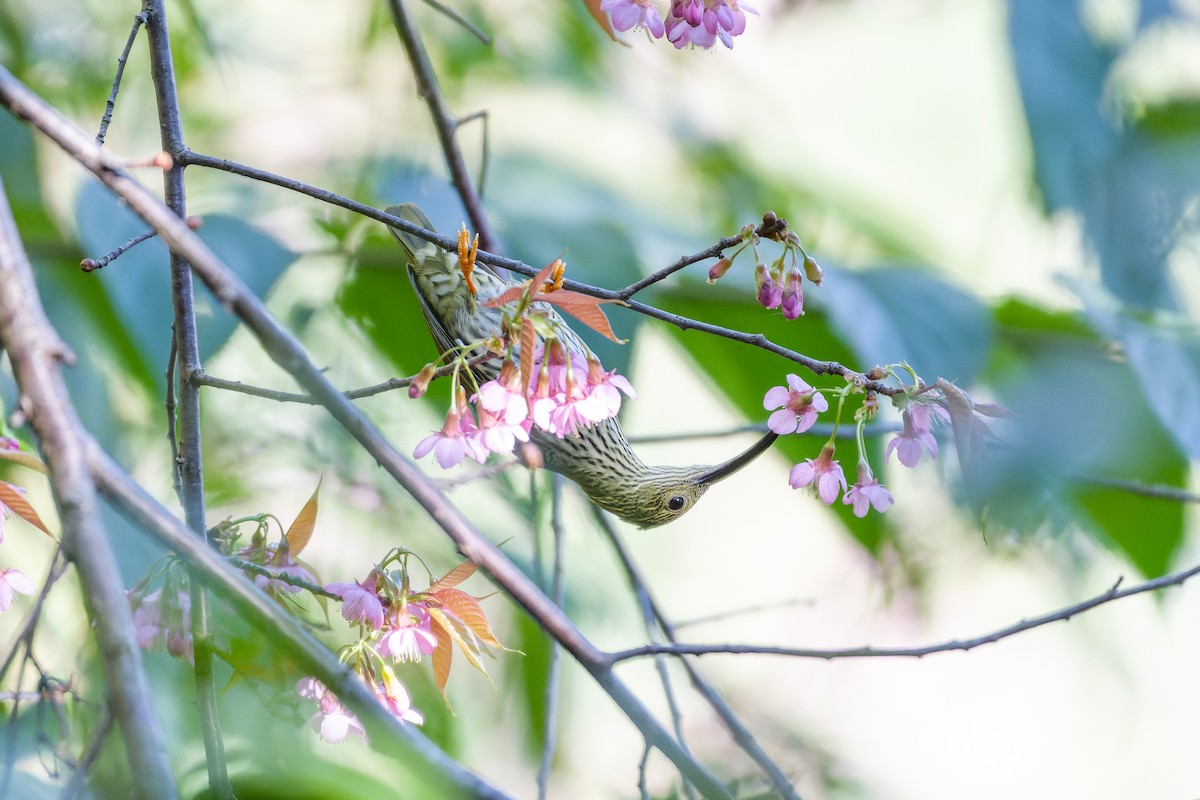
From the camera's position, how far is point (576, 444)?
168cm

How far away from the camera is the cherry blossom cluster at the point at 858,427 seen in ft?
3.11

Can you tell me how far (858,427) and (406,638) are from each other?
0.47 meters

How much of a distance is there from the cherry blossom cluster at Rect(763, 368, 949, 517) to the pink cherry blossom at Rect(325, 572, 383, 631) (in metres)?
0.42

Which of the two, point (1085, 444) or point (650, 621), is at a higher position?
point (1085, 444)

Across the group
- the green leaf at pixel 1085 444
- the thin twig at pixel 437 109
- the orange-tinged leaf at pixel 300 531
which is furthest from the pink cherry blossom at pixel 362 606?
the green leaf at pixel 1085 444

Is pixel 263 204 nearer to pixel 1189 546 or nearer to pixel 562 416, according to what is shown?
pixel 562 416

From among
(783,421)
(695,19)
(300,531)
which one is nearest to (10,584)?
(300,531)

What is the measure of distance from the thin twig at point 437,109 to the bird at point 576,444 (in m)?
0.08

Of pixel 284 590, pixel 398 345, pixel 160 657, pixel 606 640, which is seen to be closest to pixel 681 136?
pixel 606 640

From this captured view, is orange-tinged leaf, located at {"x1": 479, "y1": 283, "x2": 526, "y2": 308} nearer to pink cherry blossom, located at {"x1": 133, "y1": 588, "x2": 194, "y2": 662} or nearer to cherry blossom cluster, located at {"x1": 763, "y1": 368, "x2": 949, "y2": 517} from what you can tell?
cherry blossom cluster, located at {"x1": 763, "y1": 368, "x2": 949, "y2": 517}

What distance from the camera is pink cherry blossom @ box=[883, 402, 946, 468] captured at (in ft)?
3.11

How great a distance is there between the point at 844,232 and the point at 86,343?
2254mm

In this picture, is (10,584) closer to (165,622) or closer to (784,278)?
(165,622)

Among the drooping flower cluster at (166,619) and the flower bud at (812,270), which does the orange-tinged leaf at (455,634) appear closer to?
the drooping flower cluster at (166,619)
